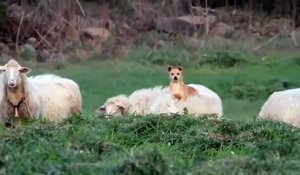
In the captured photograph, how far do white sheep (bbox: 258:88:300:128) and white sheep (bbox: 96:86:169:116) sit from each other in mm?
1974

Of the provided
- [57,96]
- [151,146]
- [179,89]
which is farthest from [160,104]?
[151,146]

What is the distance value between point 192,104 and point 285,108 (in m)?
2.25

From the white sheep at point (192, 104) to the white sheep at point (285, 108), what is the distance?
46.2 inches

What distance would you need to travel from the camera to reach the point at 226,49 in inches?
1152

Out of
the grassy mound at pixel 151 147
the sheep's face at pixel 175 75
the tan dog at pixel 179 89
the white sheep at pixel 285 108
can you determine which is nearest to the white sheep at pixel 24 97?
the tan dog at pixel 179 89

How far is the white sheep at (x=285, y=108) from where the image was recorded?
14.3 m

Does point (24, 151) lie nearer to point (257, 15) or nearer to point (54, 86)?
point (54, 86)

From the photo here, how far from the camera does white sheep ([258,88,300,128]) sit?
562 inches

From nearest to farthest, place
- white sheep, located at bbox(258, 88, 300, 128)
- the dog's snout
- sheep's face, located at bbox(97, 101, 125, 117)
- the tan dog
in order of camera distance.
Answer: the dog's snout → white sheep, located at bbox(258, 88, 300, 128) → sheep's face, located at bbox(97, 101, 125, 117) → the tan dog

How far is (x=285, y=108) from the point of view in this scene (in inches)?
570

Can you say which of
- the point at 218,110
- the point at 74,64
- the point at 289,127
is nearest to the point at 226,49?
the point at 74,64

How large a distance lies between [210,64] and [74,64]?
3647 millimetres

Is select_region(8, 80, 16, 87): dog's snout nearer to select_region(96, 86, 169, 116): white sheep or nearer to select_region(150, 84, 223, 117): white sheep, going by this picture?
select_region(96, 86, 169, 116): white sheep

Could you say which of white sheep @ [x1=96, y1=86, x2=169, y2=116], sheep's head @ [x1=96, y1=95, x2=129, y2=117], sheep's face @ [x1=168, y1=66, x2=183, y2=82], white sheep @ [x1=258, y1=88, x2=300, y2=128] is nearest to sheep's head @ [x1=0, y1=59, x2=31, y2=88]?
white sheep @ [x1=96, y1=86, x2=169, y2=116]
